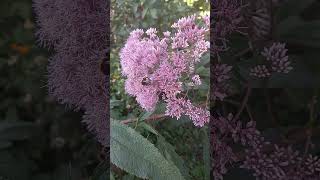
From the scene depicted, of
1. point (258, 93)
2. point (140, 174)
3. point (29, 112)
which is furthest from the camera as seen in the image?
point (140, 174)

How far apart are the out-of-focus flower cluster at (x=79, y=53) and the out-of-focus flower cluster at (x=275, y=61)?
497mm

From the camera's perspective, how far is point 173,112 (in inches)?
61.9

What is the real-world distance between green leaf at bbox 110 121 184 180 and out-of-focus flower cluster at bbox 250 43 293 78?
0.43m

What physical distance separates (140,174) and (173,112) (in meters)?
0.23

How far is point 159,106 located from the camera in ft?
5.19

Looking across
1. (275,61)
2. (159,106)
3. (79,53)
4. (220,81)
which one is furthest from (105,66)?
(275,61)

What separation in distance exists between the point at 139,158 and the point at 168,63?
329mm

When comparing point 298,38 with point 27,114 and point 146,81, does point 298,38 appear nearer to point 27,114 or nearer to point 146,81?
point 146,81

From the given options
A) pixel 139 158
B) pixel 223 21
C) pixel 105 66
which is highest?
pixel 223 21

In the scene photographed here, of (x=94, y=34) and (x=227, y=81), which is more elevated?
(x=94, y=34)

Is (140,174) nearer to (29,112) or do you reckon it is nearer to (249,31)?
(29,112)

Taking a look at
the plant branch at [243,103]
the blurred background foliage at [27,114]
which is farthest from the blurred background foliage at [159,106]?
the blurred background foliage at [27,114]

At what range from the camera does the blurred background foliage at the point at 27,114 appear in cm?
131

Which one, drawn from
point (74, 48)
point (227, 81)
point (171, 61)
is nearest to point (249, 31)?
point (227, 81)
